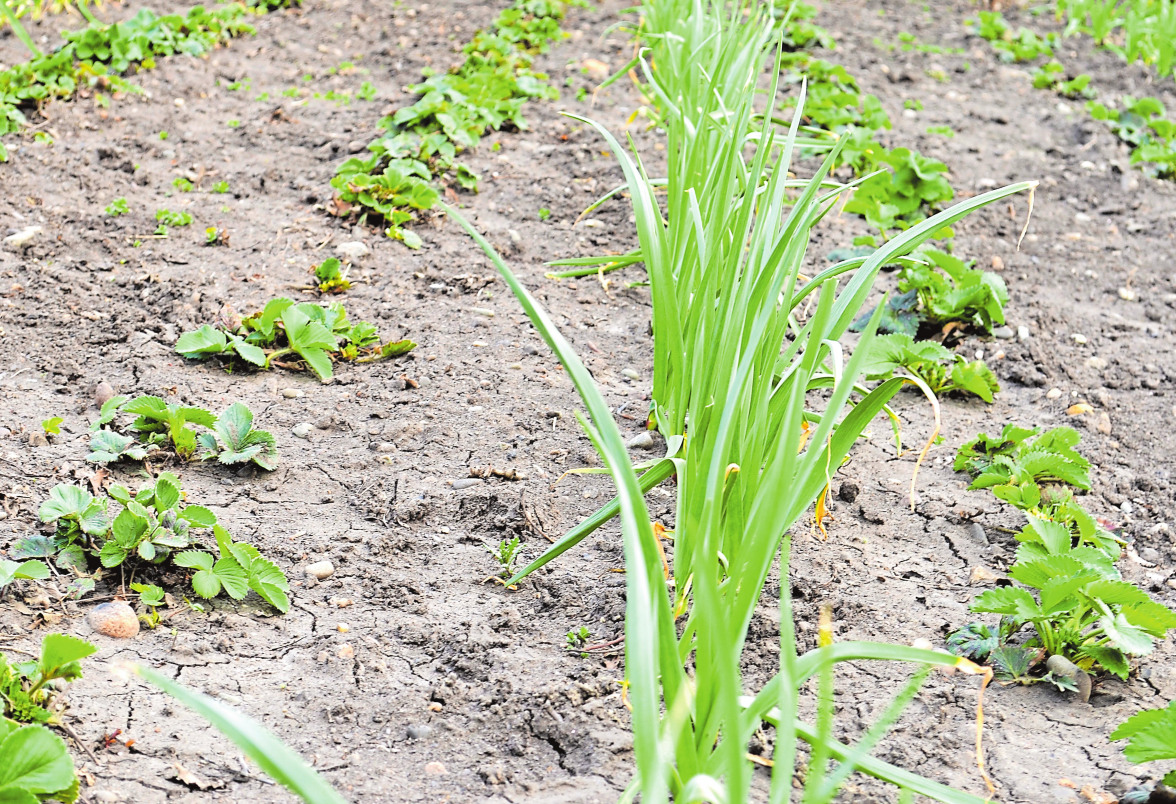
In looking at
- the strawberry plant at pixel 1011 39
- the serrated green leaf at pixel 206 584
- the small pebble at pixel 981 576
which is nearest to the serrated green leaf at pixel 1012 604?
the small pebble at pixel 981 576

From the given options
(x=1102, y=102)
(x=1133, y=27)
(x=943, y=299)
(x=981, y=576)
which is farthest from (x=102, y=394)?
(x=1133, y=27)

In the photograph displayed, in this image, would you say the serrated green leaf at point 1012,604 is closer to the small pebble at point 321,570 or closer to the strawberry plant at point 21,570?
the small pebble at point 321,570

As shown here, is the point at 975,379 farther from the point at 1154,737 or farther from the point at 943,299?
the point at 1154,737

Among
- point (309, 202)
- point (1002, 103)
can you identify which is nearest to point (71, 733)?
point (309, 202)

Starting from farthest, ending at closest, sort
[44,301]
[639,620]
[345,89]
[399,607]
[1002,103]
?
[1002,103]
[345,89]
[44,301]
[399,607]
[639,620]

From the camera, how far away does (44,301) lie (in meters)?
2.31

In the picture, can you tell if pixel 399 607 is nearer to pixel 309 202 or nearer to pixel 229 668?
pixel 229 668

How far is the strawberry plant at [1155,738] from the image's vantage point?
112cm

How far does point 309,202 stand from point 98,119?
0.92 metres

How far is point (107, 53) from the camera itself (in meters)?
3.61

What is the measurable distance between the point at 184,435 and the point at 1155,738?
157 cm

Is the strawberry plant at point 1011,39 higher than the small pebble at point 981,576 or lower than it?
higher

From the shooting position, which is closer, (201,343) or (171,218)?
(201,343)

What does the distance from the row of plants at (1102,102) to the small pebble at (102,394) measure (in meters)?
3.35
